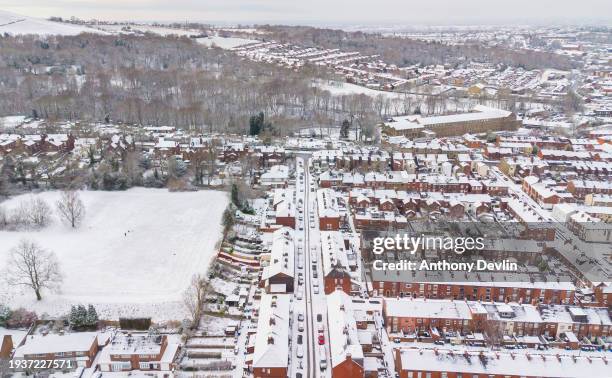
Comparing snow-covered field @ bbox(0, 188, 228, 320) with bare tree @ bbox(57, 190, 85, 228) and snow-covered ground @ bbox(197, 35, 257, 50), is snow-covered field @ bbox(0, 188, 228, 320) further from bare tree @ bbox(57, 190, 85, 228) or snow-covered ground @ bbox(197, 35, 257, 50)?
snow-covered ground @ bbox(197, 35, 257, 50)

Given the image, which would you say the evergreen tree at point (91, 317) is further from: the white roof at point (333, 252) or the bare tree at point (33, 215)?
the bare tree at point (33, 215)

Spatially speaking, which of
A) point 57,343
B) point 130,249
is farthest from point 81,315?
point 130,249

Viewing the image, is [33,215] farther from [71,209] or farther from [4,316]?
[4,316]

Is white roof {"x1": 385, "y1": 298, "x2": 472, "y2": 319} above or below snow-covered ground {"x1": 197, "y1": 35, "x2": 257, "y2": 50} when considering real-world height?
below

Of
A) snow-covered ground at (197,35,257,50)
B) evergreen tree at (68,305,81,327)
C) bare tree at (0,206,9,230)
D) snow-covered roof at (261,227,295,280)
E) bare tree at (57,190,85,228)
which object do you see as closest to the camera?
evergreen tree at (68,305,81,327)

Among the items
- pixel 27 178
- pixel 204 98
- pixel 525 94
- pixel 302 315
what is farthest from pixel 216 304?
pixel 525 94

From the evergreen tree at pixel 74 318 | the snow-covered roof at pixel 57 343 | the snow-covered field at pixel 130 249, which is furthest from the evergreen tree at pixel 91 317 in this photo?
the snow-covered field at pixel 130 249

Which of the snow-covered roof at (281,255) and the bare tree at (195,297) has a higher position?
the snow-covered roof at (281,255)

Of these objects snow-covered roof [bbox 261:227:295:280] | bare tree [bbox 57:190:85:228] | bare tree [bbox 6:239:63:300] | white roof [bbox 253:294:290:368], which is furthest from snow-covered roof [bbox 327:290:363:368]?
bare tree [bbox 57:190:85:228]
